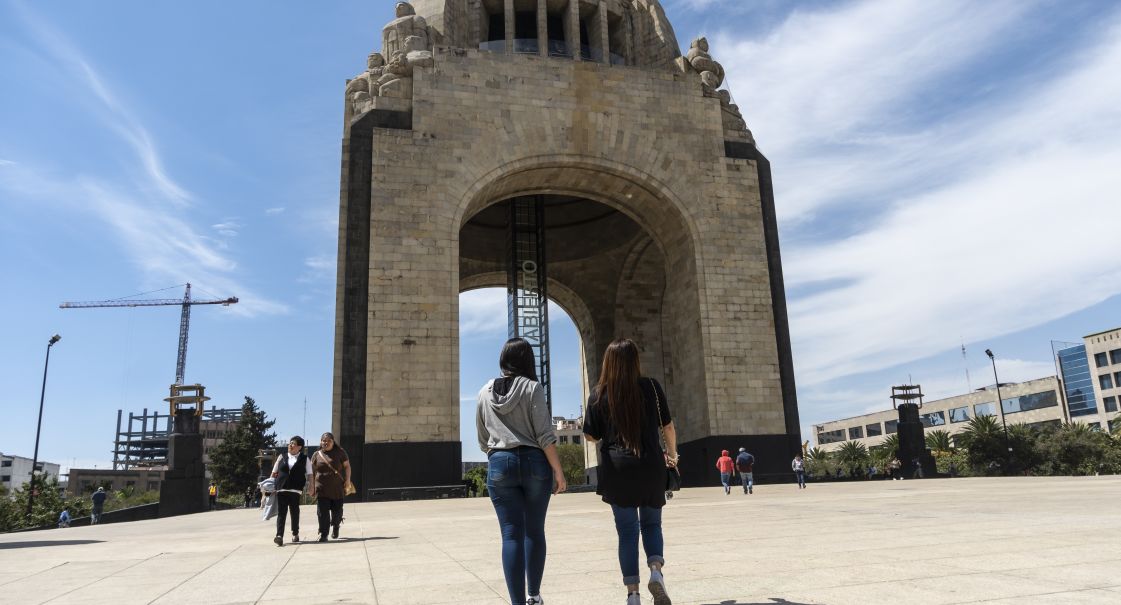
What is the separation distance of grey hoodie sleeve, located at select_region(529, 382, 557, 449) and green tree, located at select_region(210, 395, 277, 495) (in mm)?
54938

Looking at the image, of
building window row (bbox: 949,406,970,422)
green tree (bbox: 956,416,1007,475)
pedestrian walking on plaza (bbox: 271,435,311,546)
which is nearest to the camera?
pedestrian walking on plaza (bbox: 271,435,311,546)

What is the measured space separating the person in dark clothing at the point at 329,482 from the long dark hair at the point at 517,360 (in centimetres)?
524

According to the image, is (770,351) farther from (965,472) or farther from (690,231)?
(965,472)

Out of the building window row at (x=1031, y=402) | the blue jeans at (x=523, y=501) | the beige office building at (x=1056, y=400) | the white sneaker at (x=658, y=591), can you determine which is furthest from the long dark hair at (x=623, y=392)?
the building window row at (x=1031, y=402)

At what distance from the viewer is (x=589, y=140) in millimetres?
22859

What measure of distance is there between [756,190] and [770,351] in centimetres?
544

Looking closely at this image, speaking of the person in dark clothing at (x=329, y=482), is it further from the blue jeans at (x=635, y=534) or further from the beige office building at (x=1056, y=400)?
the beige office building at (x=1056, y=400)

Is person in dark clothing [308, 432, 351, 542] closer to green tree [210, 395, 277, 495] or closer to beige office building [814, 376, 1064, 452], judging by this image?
green tree [210, 395, 277, 495]

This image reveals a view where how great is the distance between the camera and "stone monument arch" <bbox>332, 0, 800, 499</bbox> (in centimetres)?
1956

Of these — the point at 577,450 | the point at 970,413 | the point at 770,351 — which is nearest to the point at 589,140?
the point at 770,351

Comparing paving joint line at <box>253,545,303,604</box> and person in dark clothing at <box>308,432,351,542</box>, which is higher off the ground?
person in dark clothing at <box>308,432,351,542</box>

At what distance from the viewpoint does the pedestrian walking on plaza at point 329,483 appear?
879 centimetres

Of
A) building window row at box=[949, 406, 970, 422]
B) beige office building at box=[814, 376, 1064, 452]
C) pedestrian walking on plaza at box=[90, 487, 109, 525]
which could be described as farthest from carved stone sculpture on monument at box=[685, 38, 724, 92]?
building window row at box=[949, 406, 970, 422]

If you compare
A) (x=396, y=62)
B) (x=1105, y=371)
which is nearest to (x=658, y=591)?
(x=396, y=62)
